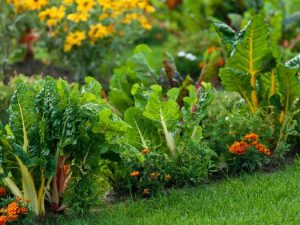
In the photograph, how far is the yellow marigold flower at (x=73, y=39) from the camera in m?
8.84

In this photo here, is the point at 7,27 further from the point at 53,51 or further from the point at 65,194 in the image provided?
the point at 65,194

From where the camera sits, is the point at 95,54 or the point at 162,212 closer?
the point at 162,212

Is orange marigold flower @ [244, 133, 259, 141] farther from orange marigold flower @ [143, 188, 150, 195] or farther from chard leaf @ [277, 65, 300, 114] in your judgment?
orange marigold flower @ [143, 188, 150, 195]

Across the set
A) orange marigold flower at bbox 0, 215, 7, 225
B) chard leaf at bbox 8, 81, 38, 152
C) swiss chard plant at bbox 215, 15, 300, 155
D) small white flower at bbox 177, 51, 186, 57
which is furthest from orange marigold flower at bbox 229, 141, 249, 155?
small white flower at bbox 177, 51, 186, 57

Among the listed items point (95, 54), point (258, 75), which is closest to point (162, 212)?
point (258, 75)

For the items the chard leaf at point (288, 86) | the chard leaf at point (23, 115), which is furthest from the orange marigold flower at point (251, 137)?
the chard leaf at point (23, 115)

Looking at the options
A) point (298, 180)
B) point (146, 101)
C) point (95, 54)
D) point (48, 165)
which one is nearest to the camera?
point (48, 165)

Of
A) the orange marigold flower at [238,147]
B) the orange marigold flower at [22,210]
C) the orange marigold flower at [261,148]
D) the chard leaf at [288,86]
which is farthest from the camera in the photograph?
the chard leaf at [288,86]

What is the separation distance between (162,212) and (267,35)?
1794 mm

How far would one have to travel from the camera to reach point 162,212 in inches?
205

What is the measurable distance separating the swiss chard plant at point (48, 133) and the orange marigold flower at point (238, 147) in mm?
1022

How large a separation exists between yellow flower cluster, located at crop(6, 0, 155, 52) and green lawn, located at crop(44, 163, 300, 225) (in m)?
3.61

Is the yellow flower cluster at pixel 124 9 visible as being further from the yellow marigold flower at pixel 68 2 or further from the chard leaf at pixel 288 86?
the chard leaf at pixel 288 86

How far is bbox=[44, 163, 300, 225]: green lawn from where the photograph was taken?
493 cm
